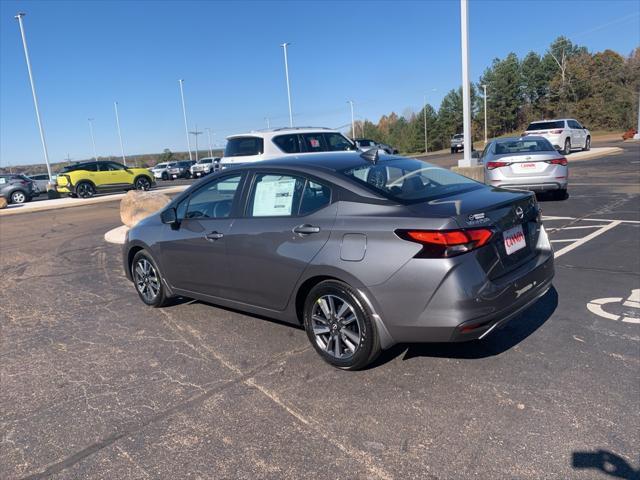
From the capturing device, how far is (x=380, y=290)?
3.30 meters

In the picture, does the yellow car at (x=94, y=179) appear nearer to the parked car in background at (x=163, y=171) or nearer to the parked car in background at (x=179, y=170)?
the parked car in background at (x=179, y=170)

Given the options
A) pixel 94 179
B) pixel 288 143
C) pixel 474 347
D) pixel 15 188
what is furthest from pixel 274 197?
pixel 15 188

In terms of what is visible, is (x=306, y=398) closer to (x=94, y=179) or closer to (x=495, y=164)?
(x=495, y=164)

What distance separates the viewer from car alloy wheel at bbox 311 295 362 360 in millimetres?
3557

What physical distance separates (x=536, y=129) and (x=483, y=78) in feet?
214

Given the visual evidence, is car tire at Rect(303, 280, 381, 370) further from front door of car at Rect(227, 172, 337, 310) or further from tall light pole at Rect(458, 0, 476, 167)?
tall light pole at Rect(458, 0, 476, 167)

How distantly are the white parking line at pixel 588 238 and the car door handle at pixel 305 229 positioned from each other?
14.0 feet

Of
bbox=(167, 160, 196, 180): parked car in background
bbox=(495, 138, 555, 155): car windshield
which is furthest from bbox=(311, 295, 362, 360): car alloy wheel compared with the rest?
bbox=(167, 160, 196, 180): parked car in background

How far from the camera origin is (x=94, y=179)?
2331cm

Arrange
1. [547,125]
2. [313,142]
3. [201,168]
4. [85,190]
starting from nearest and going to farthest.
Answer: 1. [313,142]
2. [85,190]
3. [547,125]
4. [201,168]

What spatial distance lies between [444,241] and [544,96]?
84499mm

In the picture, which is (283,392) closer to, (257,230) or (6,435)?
(257,230)

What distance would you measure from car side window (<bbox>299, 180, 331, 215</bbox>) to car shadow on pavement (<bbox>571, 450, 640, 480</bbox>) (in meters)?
2.23

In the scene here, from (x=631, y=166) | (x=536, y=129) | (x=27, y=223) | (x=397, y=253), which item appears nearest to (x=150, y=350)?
(x=397, y=253)
